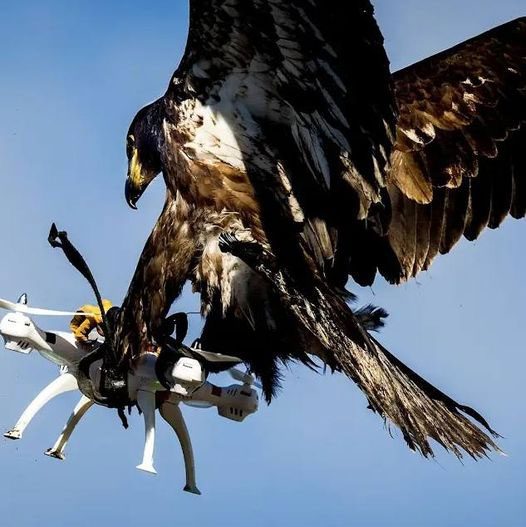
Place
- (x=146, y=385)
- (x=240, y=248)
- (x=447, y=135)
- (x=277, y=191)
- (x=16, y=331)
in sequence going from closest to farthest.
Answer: (x=16, y=331), (x=146, y=385), (x=240, y=248), (x=277, y=191), (x=447, y=135)

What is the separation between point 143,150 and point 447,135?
1.67 m

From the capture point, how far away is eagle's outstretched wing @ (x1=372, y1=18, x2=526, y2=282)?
28.3 feet

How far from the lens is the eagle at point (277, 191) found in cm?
725

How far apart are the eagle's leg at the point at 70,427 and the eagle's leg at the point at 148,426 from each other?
0.25 meters

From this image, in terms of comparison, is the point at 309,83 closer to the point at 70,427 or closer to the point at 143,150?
the point at 143,150

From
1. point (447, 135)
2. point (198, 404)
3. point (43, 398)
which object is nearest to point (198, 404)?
point (198, 404)

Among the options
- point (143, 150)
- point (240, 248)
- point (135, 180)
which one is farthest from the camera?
point (135, 180)

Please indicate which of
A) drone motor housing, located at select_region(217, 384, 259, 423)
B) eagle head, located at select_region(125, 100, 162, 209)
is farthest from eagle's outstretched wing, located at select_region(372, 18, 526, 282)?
drone motor housing, located at select_region(217, 384, 259, 423)

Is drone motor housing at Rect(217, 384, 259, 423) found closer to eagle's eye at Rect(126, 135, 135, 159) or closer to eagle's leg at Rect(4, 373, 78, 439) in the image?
eagle's leg at Rect(4, 373, 78, 439)

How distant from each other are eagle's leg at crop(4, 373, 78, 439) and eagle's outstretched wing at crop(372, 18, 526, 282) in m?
1.93

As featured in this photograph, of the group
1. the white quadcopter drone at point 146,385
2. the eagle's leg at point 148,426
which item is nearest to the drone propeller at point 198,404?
the white quadcopter drone at point 146,385

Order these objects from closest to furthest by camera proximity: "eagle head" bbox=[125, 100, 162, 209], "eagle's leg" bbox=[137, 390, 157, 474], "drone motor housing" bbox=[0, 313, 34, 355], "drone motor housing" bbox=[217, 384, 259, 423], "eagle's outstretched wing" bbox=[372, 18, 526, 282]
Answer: "eagle's leg" bbox=[137, 390, 157, 474]
"drone motor housing" bbox=[0, 313, 34, 355]
"drone motor housing" bbox=[217, 384, 259, 423]
"eagle head" bbox=[125, 100, 162, 209]
"eagle's outstretched wing" bbox=[372, 18, 526, 282]

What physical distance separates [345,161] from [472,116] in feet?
4.48

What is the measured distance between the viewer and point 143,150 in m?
8.01
